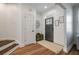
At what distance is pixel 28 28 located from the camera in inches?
69.4

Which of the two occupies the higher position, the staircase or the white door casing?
the white door casing

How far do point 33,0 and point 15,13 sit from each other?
16.9 inches

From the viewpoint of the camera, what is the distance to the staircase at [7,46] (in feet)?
4.82

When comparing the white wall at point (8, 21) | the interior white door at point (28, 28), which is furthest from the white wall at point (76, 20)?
the white wall at point (8, 21)

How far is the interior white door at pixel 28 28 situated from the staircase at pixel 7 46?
0.26 metres

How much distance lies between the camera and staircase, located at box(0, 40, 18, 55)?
147 centimetres

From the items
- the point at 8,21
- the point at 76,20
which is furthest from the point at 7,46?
the point at 76,20

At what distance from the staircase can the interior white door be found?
0.86 feet

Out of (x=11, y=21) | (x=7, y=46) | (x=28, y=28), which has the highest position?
(x=11, y=21)

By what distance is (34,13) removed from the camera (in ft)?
5.97

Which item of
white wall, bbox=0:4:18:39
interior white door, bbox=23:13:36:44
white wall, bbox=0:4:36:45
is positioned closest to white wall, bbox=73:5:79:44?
interior white door, bbox=23:13:36:44

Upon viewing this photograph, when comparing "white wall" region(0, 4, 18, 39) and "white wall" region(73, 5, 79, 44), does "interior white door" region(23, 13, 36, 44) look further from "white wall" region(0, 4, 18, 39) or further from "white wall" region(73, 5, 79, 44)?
"white wall" region(73, 5, 79, 44)

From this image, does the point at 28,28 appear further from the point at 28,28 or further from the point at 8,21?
the point at 8,21

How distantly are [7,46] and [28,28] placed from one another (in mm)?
538
